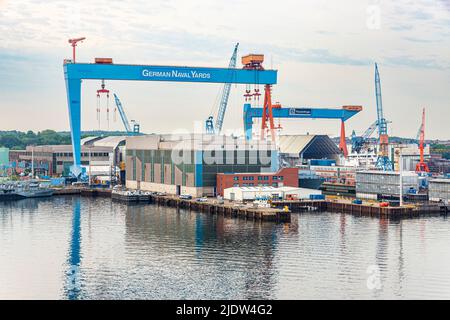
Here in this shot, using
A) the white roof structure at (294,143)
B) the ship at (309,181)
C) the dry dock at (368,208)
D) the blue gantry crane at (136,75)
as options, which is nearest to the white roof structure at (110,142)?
the blue gantry crane at (136,75)

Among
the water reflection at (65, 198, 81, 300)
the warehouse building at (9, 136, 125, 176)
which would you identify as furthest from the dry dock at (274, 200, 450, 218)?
the warehouse building at (9, 136, 125, 176)

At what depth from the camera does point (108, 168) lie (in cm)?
6128

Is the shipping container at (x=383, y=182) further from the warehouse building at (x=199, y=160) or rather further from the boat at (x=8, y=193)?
the boat at (x=8, y=193)

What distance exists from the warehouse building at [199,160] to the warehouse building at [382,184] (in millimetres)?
5485

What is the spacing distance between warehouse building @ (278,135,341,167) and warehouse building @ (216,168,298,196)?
1942 cm

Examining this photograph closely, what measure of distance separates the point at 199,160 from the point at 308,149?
23.1 meters

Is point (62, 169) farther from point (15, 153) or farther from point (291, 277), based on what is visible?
point (291, 277)

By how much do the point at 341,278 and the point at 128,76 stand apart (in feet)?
100

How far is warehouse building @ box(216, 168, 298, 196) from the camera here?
4428 centimetres

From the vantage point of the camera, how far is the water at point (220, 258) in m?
20.5

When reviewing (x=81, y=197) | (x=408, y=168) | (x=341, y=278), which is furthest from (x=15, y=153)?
(x=341, y=278)

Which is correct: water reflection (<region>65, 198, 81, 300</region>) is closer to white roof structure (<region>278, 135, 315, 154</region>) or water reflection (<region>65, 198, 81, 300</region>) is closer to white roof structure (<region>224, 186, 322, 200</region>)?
white roof structure (<region>224, 186, 322, 200</region>)
